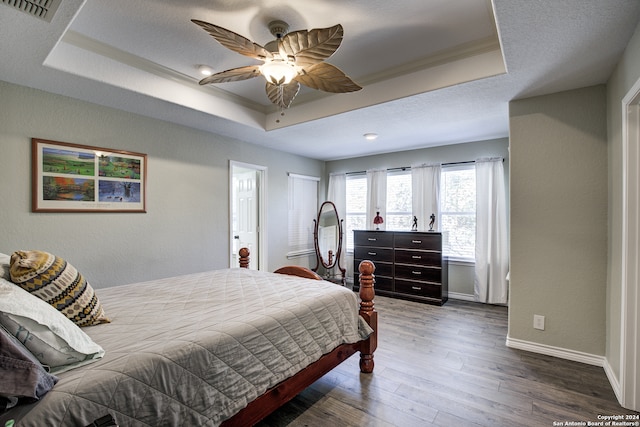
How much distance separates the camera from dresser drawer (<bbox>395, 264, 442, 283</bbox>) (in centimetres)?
427

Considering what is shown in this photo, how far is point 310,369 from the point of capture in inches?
75.5

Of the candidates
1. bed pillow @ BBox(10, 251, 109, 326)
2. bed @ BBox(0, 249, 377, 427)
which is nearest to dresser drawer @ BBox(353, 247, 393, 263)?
bed @ BBox(0, 249, 377, 427)

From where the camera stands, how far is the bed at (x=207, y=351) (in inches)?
42.6

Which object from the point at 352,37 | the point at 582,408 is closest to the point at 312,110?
the point at 352,37

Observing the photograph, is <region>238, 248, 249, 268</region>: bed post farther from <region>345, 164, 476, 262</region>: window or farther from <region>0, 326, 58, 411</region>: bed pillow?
<region>345, 164, 476, 262</region>: window

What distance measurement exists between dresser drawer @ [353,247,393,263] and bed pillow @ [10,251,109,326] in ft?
12.4

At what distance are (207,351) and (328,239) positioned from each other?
4.42 meters

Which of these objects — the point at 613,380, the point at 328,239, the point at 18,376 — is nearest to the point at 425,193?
the point at 328,239

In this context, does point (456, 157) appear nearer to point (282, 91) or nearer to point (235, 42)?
point (282, 91)

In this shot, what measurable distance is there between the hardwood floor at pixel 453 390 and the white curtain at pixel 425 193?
207 centimetres

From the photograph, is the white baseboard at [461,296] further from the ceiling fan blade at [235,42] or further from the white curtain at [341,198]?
the ceiling fan blade at [235,42]

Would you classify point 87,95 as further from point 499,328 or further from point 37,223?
point 499,328

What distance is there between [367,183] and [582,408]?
3.98 m

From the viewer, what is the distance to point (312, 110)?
3.41 meters
